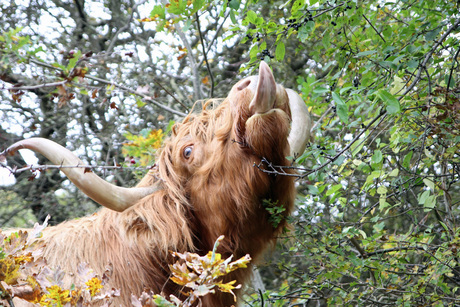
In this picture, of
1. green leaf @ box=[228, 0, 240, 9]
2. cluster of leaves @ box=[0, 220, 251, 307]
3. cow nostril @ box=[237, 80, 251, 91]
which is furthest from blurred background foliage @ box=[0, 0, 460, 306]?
cluster of leaves @ box=[0, 220, 251, 307]

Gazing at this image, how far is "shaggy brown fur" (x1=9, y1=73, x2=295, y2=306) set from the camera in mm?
3273

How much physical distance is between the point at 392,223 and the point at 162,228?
472 cm

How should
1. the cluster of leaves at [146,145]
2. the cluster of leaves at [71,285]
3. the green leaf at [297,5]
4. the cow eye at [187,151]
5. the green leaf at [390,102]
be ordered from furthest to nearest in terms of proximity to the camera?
1. the cluster of leaves at [146,145]
2. the cow eye at [187,151]
3. the green leaf at [297,5]
4. the green leaf at [390,102]
5. the cluster of leaves at [71,285]

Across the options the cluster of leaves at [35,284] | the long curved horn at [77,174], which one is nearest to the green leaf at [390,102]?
the cluster of leaves at [35,284]

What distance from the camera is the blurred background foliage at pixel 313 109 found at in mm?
3484

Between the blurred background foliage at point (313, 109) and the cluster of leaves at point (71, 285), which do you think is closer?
the cluster of leaves at point (71, 285)

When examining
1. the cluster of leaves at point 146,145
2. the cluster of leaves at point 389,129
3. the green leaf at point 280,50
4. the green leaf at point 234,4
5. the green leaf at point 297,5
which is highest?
the green leaf at point 234,4

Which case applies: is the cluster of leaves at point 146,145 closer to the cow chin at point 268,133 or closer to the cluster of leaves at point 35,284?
the cow chin at point 268,133

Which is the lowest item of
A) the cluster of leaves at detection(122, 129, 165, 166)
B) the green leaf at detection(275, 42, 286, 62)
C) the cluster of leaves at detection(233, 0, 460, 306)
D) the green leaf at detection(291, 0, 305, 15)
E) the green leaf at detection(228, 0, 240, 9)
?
the cluster of leaves at detection(233, 0, 460, 306)

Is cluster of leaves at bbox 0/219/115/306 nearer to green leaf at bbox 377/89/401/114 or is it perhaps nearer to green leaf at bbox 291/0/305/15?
green leaf at bbox 377/89/401/114

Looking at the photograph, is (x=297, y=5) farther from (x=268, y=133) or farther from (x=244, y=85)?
(x=268, y=133)

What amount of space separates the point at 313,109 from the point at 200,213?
1724 millimetres

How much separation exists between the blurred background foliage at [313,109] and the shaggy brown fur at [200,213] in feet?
0.99

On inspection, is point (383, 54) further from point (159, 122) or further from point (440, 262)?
point (159, 122)
